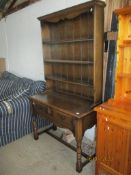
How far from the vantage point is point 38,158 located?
225cm

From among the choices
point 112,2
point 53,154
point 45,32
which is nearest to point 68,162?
point 53,154

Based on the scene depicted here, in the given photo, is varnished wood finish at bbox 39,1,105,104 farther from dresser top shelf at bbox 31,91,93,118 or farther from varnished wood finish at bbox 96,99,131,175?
varnished wood finish at bbox 96,99,131,175

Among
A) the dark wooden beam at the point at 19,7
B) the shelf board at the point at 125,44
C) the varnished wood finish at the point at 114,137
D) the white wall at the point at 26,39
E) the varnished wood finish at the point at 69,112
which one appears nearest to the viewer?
the varnished wood finish at the point at 114,137

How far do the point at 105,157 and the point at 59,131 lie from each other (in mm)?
1305

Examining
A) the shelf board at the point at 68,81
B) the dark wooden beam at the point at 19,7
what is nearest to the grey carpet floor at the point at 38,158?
the shelf board at the point at 68,81

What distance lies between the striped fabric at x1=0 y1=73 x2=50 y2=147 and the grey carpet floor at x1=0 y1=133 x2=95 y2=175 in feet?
0.42

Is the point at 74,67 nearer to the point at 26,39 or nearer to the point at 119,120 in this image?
the point at 119,120

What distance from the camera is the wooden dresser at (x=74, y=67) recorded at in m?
1.82

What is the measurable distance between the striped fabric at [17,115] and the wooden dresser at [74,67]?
0.22 metres

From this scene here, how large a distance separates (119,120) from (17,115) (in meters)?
1.65

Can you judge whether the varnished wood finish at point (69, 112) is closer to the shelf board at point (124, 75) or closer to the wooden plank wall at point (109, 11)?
the shelf board at point (124, 75)

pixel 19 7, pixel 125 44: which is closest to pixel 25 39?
pixel 19 7

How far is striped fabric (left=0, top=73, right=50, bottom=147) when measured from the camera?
8.07 ft

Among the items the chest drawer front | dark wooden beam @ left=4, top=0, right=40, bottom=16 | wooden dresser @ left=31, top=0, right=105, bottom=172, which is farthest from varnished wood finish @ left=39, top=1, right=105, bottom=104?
dark wooden beam @ left=4, top=0, right=40, bottom=16
